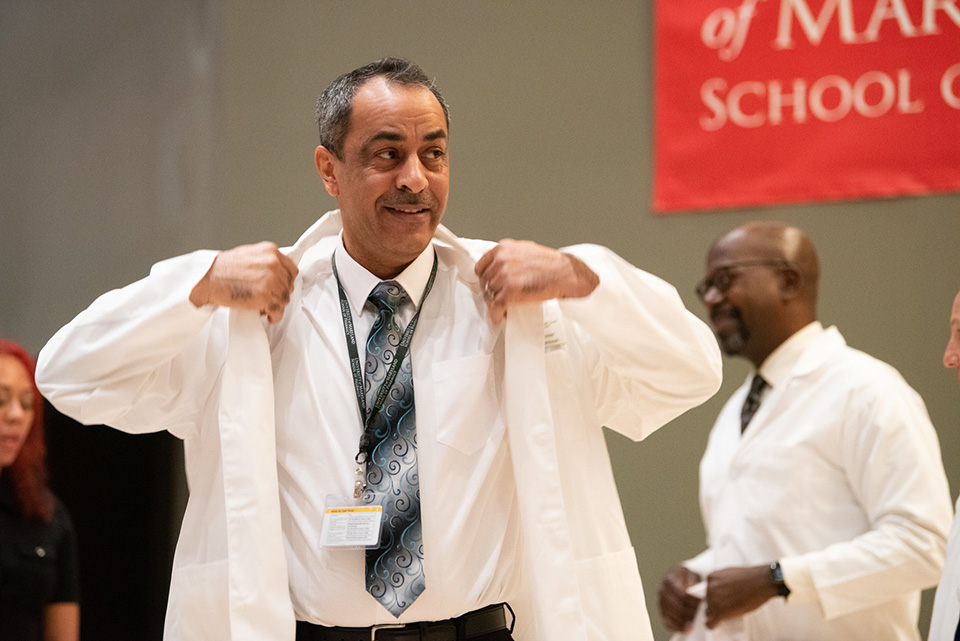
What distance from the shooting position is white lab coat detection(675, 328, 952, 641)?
110 inches

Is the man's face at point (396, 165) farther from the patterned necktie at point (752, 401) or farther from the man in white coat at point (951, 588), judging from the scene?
the patterned necktie at point (752, 401)

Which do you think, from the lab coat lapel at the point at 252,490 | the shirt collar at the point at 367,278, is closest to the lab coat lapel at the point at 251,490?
the lab coat lapel at the point at 252,490

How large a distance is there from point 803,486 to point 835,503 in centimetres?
10

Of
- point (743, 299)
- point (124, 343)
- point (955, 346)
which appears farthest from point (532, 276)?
point (743, 299)

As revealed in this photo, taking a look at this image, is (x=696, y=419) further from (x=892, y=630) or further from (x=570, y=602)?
(x=570, y=602)

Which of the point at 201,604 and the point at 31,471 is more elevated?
the point at 31,471

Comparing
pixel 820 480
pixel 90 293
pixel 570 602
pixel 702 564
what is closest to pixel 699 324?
pixel 570 602

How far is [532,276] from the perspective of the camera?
191cm

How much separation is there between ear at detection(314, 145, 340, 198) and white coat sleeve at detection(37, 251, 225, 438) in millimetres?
369

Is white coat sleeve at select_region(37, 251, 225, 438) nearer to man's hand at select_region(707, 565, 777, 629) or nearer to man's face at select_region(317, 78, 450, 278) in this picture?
man's face at select_region(317, 78, 450, 278)

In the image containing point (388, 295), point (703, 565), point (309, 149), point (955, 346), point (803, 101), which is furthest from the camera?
point (309, 149)

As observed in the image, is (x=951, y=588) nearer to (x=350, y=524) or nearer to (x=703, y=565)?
(x=703, y=565)

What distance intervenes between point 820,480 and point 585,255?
1426mm

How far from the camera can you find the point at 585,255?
1982mm
